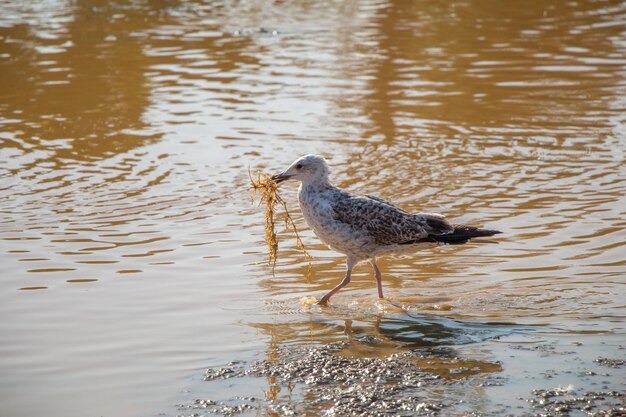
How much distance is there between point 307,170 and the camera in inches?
344

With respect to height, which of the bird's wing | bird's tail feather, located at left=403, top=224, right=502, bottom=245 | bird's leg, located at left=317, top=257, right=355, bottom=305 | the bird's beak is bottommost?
bird's leg, located at left=317, top=257, right=355, bottom=305

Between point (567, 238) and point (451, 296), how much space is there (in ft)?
6.41

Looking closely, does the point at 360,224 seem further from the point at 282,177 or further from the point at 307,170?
the point at 282,177

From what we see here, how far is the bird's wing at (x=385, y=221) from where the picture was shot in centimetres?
856

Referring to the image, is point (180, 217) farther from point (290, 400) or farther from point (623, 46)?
point (623, 46)

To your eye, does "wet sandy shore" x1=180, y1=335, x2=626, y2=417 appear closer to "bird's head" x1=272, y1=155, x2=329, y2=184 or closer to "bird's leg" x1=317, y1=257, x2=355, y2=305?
"bird's leg" x1=317, y1=257, x2=355, y2=305

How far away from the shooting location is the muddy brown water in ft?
23.9

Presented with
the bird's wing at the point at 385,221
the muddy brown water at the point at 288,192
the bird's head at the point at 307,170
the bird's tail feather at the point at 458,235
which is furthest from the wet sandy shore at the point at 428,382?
the bird's head at the point at 307,170

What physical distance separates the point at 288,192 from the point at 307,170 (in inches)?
116

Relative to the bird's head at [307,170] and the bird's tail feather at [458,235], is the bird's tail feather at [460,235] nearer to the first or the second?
the bird's tail feather at [458,235]

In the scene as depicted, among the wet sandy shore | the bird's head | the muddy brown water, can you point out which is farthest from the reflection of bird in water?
the wet sandy shore

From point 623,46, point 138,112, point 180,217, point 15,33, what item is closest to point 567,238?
point 180,217

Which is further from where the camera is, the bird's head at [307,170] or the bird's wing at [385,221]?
the bird's head at [307,170]

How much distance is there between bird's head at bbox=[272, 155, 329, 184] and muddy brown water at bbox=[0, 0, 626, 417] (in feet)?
3.35
